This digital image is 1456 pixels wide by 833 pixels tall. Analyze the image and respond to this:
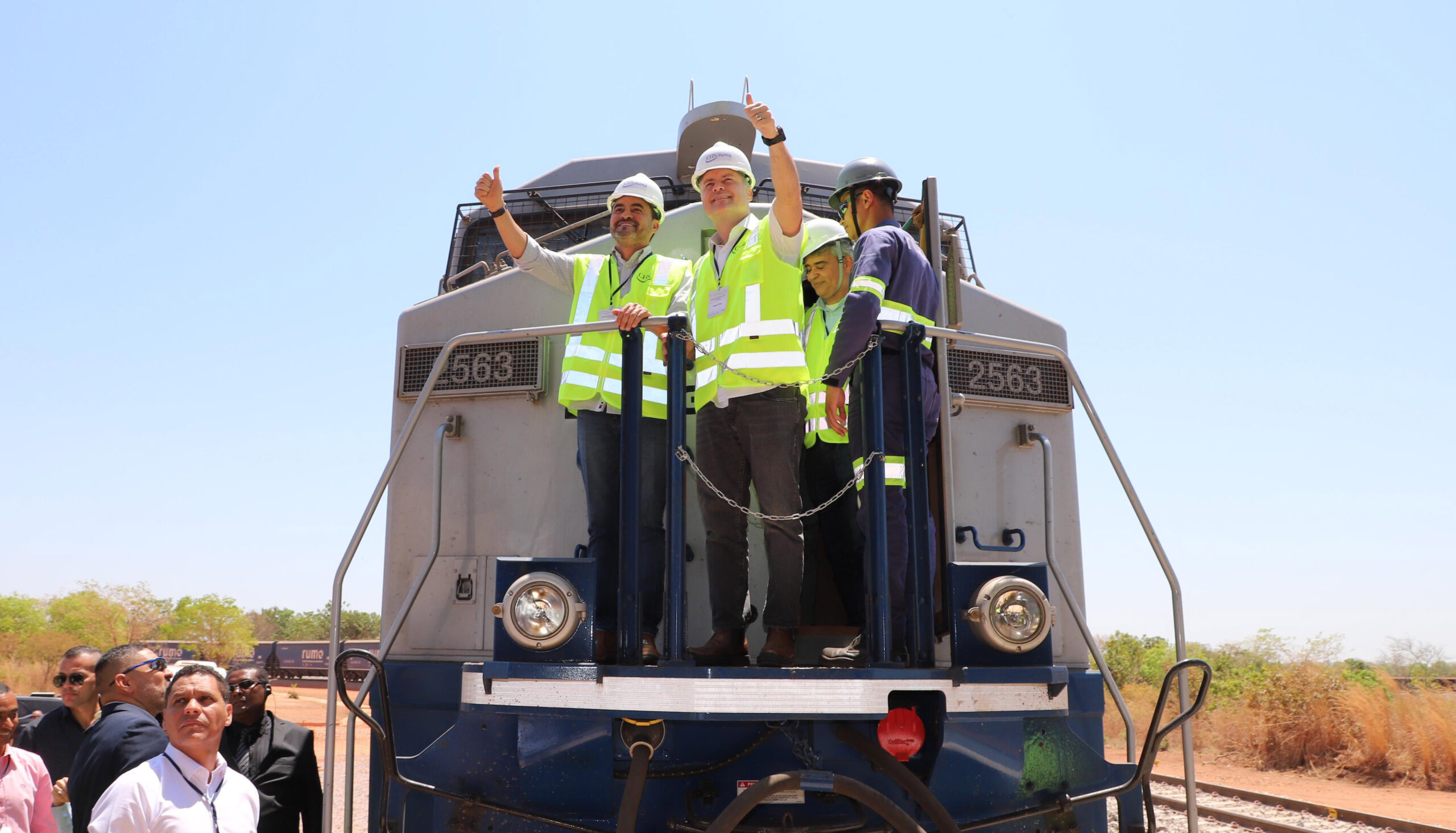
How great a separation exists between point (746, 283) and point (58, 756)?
12.1 feet

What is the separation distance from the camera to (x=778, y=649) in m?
3.25

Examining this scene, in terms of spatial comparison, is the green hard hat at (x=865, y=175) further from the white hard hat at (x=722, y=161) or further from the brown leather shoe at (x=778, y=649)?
the brown leather shoe at (x=778, y=649)

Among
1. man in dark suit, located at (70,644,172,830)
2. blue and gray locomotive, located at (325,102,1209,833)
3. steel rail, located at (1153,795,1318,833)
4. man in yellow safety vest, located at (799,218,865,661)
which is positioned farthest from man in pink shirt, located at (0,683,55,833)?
steel rail, located at (1153,795,1318,833)

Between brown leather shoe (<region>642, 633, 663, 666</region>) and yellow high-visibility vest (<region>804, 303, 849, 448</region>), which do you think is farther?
yellow high-visibility vest (<region>804, 303, 849, 448</region>)

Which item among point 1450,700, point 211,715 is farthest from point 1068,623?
point 1450,700

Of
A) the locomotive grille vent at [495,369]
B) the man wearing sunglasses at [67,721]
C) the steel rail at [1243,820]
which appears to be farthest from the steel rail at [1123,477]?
the steel rail at [1243,820]

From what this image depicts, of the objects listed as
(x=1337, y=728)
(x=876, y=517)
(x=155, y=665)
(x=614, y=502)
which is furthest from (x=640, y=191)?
(x=1337, y=728)

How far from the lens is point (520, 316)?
4.47m

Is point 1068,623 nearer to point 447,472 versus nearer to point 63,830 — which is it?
point 447,472

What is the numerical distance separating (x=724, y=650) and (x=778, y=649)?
0.18m

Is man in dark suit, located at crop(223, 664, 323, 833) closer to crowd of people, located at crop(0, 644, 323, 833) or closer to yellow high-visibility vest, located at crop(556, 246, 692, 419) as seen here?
crowd of people, located at crop(0, 644, 323, 833)

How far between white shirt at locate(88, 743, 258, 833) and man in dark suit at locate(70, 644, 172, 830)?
0.47 meters

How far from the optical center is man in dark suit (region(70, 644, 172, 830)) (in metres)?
3.22

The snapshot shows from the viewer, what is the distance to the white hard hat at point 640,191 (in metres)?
4.13
